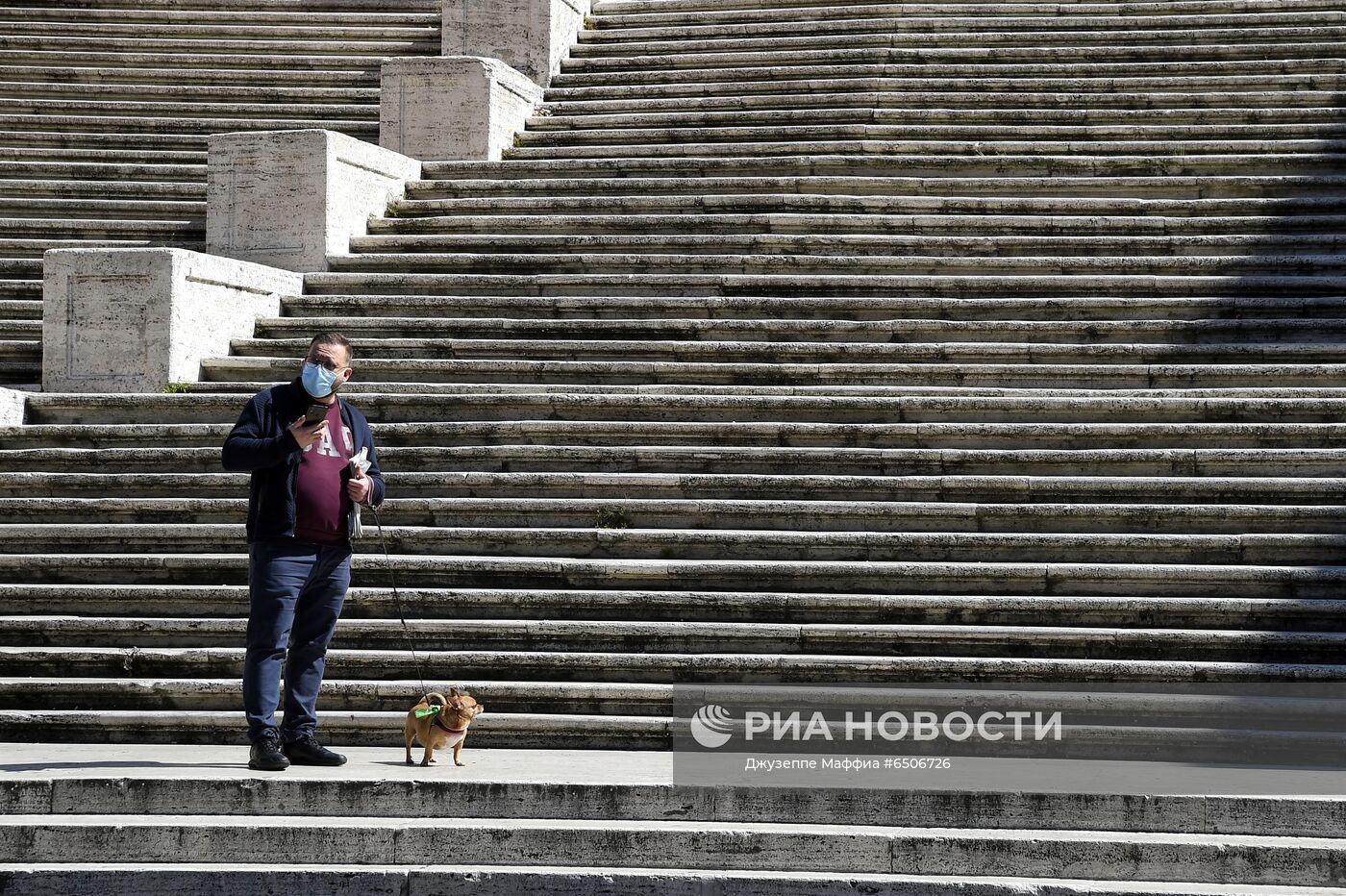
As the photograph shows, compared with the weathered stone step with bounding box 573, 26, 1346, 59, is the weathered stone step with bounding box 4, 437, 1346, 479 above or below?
below

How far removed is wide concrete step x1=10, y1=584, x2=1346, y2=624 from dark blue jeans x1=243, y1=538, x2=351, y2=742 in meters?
1.07

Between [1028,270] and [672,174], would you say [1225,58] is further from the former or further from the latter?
[672,174]

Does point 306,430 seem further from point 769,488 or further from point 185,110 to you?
point 185,110

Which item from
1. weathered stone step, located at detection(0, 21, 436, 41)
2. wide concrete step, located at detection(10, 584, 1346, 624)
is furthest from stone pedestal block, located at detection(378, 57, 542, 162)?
wide concrete step, located at detection(10, 584, 1346, 624)

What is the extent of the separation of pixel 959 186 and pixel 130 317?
541 centimetres

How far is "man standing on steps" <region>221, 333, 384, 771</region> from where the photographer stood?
554 centimetres

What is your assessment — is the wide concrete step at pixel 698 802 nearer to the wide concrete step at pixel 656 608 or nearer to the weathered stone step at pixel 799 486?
the wide concrete step at pixel 656 608

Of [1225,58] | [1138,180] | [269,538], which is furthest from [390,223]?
[1225,58]

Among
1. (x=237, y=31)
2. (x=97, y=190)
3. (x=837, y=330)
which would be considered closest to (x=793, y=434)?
(x=837, y=330)

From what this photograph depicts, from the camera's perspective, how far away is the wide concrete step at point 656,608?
22.6 ft

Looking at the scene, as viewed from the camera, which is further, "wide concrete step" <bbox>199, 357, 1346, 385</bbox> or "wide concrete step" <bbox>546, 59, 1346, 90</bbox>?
"wide concrete step" <bbox>546, 59, 1346, 90</bbox>

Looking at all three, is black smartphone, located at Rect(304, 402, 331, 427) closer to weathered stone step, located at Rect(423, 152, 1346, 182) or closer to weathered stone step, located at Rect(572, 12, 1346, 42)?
weathered stone step, located at Rect(423, 152, 1346, 182)

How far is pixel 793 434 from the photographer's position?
820cm

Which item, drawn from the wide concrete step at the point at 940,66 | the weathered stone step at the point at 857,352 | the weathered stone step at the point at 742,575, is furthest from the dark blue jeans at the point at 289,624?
the wide concrete step at the point at 940,66
